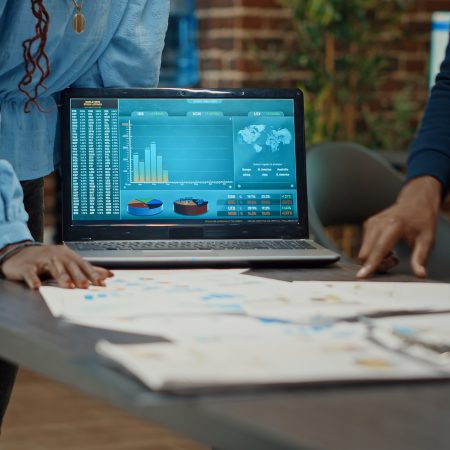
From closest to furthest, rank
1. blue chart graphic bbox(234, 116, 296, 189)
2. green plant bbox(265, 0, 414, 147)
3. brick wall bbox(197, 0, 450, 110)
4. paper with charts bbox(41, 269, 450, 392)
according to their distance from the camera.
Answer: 1. paper with charts bbox(41, 269, 450, 392)
2. blue chart graphic bbox(234, 116, 296, 189)
3. green plant bbox(265, 0, 414, 147)
4. brick wall bbox(197, 0, 450, 110)

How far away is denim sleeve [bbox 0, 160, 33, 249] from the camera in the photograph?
147 centimetres

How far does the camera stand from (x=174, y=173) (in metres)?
1.79

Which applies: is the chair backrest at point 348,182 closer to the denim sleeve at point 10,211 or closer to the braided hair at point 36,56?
the braided hair at point 36,56

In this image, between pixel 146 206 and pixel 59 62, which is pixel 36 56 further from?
pixel 146 206

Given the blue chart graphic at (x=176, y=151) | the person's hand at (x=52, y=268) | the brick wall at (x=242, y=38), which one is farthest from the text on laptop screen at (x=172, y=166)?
the brick wall at (x=242, y=38)

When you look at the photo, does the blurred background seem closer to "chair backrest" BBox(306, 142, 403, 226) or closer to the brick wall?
the brick wall

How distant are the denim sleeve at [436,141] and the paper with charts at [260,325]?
38cm

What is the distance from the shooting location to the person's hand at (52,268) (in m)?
1.38

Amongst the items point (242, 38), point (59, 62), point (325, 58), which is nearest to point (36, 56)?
point (59, 62)

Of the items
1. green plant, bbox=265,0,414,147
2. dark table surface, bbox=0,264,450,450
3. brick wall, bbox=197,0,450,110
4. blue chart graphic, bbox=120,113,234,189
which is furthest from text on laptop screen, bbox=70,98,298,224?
brick wall, bbox=197,0,450,110

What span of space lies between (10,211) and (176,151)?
394mm

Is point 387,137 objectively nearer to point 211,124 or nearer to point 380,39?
point 380,39

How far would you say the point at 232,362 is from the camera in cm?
95

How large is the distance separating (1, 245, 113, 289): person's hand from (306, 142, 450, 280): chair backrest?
1.34m
